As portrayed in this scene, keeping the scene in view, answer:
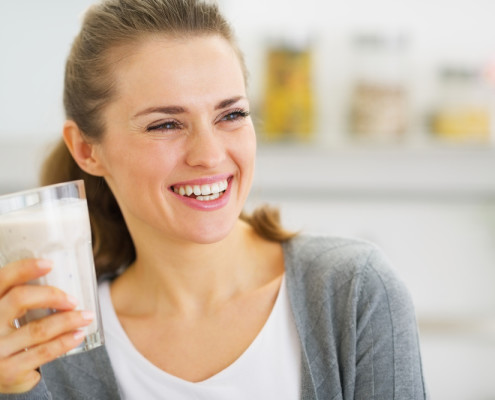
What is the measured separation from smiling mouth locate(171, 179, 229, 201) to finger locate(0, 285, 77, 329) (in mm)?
327

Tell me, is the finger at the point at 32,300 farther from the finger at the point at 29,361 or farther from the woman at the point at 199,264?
the woman at the point at 199,264

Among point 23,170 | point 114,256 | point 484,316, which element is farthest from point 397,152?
point 23,170

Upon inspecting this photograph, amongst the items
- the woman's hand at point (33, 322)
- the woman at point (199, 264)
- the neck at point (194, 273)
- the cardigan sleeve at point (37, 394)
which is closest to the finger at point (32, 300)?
the woman's hand at point (33, 322)

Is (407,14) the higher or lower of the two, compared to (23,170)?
A: higher

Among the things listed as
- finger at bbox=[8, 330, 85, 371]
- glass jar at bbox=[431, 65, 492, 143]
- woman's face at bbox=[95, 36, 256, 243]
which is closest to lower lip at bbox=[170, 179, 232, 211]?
woman's face at bbox=[95, 36, 256, 243]

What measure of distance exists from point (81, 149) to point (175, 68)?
0.33 metres

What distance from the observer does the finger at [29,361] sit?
1.06 m

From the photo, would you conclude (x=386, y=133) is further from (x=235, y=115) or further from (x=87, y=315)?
(x=87, y=315)

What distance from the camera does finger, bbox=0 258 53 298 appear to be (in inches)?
40.4

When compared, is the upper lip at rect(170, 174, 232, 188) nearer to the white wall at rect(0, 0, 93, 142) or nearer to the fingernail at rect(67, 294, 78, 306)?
the fingernail at rect(67, 294, 78, 306)

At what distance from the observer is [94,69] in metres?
1.38

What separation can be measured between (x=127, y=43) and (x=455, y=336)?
1.51 m

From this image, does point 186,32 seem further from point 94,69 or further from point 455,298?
point 455,298

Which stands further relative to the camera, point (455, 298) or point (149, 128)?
point (455, 298)
